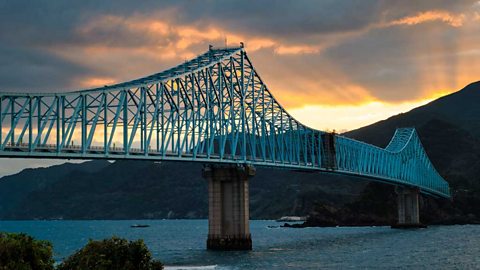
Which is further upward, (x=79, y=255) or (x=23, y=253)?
(x=23, y=253)

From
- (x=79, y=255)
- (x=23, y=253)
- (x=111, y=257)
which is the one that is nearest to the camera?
(x=23, y=253)

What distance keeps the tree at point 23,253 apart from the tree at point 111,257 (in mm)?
1844

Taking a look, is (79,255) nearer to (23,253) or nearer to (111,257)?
(111,257)

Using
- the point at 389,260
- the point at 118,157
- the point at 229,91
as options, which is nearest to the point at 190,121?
the point at 229,91

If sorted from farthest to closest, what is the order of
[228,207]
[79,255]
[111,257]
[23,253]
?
[228,207] < [111,257] < [79,255] < [23,253]

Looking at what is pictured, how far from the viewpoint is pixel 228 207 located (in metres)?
126

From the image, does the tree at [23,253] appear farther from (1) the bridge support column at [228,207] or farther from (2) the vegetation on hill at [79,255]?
(1) the bridge support column at [228,207]

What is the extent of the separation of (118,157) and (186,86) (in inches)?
1113

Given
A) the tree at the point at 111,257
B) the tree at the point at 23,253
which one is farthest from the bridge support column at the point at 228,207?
the tree at the point at 23,253

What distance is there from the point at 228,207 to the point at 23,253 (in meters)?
73.5

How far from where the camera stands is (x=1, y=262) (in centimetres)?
5159

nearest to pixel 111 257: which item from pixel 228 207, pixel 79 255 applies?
pixel 79 255

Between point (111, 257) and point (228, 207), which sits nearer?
point (111, 257)

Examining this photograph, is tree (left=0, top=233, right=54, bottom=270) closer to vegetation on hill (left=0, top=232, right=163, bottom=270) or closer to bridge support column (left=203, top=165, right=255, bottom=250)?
vegetation on hill (left=0, top=232, right=163, bottom=270)
